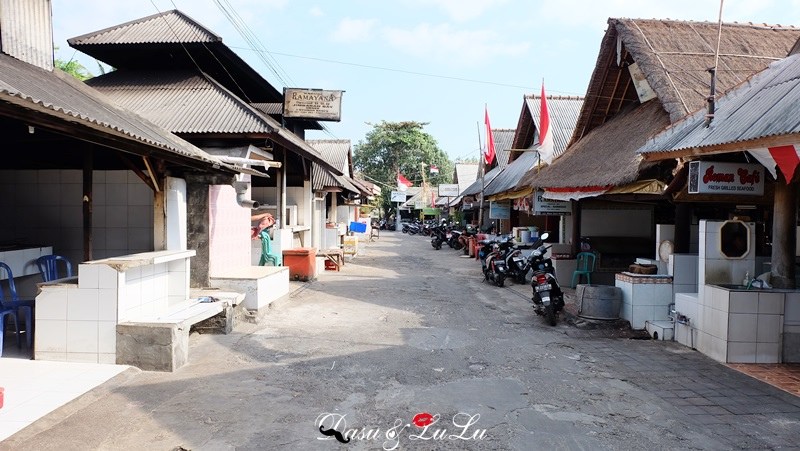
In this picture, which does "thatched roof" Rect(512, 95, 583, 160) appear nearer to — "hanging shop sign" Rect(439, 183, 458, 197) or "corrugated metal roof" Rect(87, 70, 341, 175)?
"corrugated metal roof" Rect(87, 70, 341, 175)

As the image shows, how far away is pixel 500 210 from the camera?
20391 mm

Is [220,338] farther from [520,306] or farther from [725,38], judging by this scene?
[725,38]

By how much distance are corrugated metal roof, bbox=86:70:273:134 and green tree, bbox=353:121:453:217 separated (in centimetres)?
3888

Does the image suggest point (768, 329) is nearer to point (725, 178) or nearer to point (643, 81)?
point (725, 178)

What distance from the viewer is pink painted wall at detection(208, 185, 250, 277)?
9.03 m

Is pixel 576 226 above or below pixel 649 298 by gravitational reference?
above

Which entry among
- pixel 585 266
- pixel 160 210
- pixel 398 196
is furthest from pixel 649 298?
pixel 398 196

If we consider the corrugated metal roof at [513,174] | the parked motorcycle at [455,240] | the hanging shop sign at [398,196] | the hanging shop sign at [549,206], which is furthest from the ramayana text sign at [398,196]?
the hanging shop sign at [549,206]

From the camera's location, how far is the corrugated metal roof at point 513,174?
1717 centimetres

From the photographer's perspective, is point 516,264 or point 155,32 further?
point 516,264

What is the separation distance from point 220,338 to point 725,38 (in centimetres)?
1216

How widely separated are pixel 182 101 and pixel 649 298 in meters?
9.98

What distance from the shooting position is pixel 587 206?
14016 millimetres

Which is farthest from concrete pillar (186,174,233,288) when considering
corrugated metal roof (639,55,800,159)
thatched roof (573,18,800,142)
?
thatched roof (573,18,800,142)
